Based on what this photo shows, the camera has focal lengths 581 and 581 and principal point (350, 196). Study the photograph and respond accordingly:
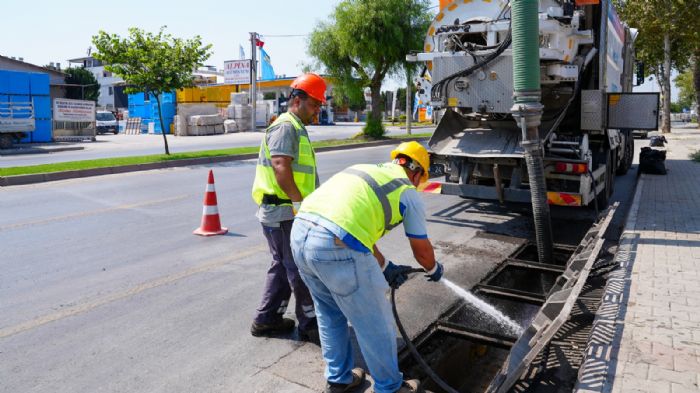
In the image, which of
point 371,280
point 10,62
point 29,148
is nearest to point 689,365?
point 371,280

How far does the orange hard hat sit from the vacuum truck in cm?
377

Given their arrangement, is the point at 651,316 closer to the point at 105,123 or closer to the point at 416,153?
the point at 416,153

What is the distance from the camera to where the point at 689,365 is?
357 centimetres

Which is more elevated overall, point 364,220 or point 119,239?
point 364,220

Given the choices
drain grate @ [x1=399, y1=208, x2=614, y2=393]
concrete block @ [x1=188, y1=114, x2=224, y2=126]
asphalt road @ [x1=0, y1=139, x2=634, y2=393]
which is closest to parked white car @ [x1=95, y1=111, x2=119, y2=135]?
concrete block @ [x1=188, y1=114, x2=224, y2=126]

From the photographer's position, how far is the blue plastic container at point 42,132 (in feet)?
79.6

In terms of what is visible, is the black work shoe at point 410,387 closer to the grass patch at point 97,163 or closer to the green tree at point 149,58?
the grass patch at point 97,163

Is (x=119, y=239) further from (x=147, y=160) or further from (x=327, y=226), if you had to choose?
(x=147, y=160)

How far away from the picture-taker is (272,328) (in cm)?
430

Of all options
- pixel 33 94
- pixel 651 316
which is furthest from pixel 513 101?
pixel 33 94

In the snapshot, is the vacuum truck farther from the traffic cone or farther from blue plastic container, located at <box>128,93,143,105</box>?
blue plastic container, located at <box>128,93,143,105</box>

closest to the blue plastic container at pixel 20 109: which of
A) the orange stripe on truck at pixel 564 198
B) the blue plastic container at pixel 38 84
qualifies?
the blue plastic container at pixel 38 84

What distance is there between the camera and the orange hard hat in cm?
403

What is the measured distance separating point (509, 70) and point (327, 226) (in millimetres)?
5435
